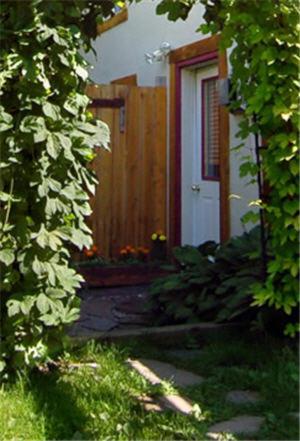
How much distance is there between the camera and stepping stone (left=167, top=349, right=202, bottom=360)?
13.9 ft

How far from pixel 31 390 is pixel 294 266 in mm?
1421

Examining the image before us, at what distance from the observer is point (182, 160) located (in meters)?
7.41

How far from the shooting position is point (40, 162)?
3361mm

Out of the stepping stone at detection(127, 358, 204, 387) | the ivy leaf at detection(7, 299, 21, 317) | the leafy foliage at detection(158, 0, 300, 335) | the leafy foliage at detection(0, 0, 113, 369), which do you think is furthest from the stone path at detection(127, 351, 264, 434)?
the ivy leaf at detection(7, 299, 21, 317)

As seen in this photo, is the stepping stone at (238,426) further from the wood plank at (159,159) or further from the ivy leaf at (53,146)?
the wood plank at (159,159)

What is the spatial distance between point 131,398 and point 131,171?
4.40 m

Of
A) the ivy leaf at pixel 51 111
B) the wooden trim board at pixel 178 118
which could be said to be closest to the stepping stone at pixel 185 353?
the ivy leaf at pixel 51 111

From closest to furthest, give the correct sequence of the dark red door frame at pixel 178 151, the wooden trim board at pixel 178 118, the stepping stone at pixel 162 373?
the stepping stone at pixel 162 373
the wooden trim board at pixel 178 118
the dark red door frame at pixel 178 151

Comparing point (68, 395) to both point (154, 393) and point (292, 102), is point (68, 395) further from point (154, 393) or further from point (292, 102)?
point (292, 102)

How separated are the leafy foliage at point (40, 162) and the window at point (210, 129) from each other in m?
3.55

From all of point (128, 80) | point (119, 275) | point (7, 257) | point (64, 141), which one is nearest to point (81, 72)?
point (64, 141)

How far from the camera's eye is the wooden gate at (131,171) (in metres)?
7.47

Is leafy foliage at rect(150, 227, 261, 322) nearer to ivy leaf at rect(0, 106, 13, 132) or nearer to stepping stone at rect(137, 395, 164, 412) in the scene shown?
stepping stone at rect(137, 395, 164, 412)

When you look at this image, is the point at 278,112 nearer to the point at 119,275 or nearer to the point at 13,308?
the point at 13,308
